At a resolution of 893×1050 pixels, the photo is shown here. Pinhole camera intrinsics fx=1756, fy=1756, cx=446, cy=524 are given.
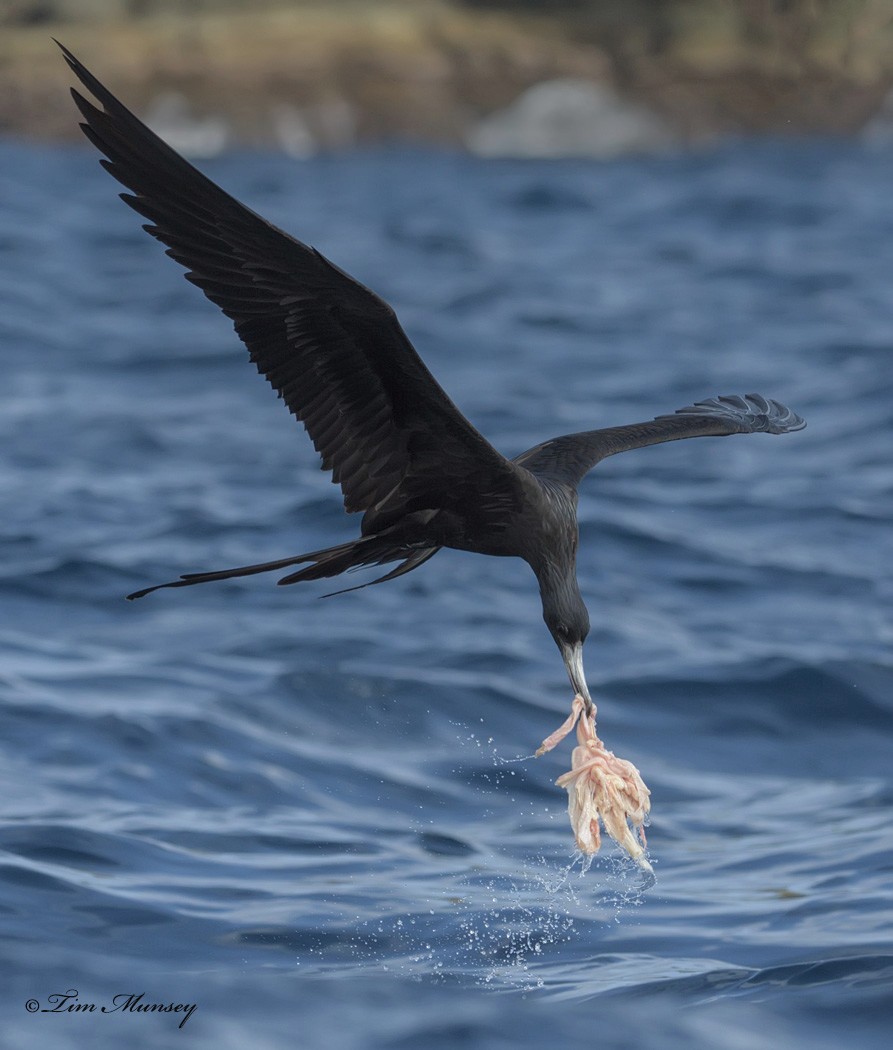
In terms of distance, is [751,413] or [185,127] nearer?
[751,413]

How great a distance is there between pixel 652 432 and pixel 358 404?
Answer: 1.13 metres

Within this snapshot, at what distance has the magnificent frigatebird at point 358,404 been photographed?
416 centimetres

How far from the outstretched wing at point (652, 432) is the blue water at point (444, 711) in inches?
55.7

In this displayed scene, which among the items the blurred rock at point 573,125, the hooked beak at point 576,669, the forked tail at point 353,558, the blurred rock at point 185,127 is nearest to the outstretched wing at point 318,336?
the forked tail at point 353,558

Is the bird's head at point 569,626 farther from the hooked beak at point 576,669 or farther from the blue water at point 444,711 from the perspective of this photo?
the blue water at point 444,711

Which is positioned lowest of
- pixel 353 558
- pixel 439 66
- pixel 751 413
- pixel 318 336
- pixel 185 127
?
pixel 353 558

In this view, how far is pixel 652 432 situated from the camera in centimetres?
535

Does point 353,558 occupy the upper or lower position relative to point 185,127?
lower

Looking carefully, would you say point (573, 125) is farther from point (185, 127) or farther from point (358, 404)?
point (358, 404)

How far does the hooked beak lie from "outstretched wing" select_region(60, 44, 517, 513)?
17.7 inches

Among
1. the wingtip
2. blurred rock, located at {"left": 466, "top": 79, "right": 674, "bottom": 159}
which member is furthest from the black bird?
blurred rock, located at {"left": 466, "top": 79, "right": 674, "bottom": 159}

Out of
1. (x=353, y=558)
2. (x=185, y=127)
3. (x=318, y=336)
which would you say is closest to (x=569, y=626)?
(x=353, y=558)

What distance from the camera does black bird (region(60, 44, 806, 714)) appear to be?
13.6 feet

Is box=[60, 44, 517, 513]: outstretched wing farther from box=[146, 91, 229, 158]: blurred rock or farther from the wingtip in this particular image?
box=[146, 91, 229, 158]: blurred rock
